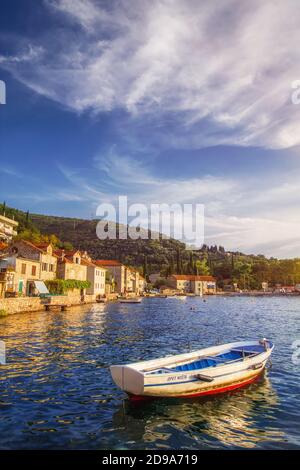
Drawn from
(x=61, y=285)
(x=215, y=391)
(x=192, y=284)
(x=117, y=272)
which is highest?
(x=117, y=272)

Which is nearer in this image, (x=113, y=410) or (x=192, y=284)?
(x=113, y=410)

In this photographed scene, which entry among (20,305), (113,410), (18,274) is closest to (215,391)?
(113,410)

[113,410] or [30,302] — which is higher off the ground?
[30,302]

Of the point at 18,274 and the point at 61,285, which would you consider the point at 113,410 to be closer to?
the point at 18,274

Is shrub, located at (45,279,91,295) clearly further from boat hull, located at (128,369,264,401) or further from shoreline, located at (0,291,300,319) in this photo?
boat hull, located at (128,369,264,401)

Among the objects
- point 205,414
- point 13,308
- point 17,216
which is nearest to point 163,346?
point 205,414

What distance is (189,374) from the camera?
53.8 feet

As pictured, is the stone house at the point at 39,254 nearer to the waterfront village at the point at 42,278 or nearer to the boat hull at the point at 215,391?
the waterfront village at the point at 42,278

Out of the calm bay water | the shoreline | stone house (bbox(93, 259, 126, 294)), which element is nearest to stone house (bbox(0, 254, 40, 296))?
the shoreline

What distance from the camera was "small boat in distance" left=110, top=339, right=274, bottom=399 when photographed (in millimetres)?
15156

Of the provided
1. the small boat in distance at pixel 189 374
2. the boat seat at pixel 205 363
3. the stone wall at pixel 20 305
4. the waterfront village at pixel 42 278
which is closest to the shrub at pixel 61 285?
the waterfront village at pixel 42 278

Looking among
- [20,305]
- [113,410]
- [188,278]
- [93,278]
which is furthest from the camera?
[188,278]

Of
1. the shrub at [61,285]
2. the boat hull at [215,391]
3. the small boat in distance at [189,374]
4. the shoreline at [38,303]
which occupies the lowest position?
the boat hull at [215,391]

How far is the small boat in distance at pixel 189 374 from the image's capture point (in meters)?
15.2
